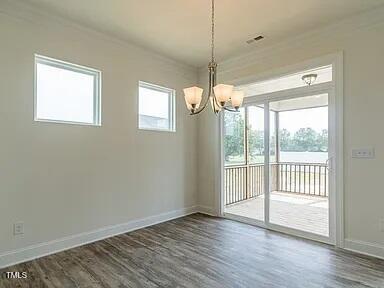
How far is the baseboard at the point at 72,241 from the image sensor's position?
9.23 feet

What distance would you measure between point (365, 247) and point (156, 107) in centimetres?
368

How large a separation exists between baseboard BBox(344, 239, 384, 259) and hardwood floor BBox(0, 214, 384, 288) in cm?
13

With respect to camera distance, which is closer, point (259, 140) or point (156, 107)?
point (259, 140)

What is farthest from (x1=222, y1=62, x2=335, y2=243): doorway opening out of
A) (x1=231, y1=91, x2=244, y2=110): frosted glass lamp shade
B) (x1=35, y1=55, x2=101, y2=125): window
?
(x1=35, y1=55, x2=101, y2=125): window

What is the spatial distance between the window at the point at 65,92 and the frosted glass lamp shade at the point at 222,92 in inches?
75.9

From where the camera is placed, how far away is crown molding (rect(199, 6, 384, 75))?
302 centimetres

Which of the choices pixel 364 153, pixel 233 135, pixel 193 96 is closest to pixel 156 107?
pixel 233 135

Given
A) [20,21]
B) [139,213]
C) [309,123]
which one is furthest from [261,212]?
[20,21]

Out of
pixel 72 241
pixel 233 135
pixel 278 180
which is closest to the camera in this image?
pixel 72 241

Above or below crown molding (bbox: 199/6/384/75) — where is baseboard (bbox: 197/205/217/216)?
below

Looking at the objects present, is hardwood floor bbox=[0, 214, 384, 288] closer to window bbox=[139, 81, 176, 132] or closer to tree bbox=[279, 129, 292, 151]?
tree bbox=[279, 129, 292, 151]

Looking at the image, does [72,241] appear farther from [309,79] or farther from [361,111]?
[361,111]

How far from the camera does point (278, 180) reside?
163 inches

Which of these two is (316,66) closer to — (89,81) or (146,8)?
(146,8)
